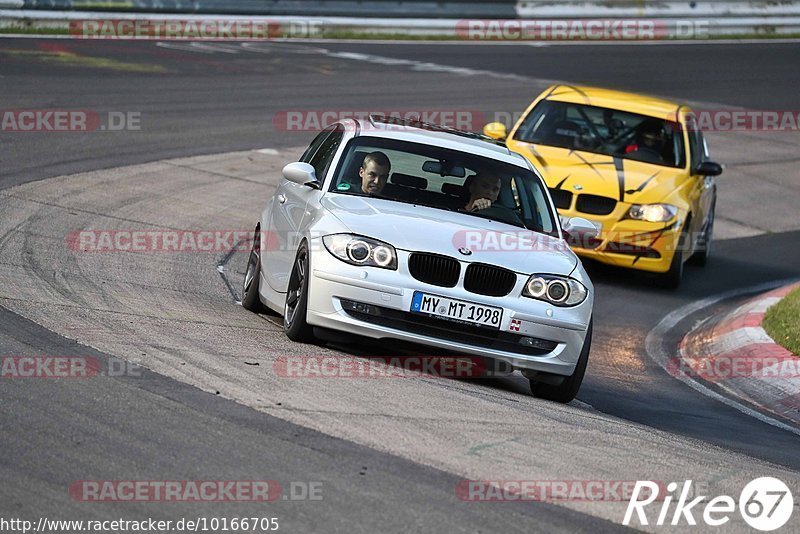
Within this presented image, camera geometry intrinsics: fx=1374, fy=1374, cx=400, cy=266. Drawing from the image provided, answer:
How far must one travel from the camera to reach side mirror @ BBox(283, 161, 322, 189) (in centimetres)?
893

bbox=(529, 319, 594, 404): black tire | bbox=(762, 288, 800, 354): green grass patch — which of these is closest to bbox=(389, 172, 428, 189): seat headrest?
bbox=(529, 319, 594, 404): black tire

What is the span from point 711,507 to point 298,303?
3049 millimetres

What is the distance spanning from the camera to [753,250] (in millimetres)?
16719

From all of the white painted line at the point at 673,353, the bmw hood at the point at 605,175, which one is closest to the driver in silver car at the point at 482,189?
the white painted line at the point at 673,353

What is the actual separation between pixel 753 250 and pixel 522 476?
11431mm

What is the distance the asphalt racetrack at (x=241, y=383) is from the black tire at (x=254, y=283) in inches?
5.7

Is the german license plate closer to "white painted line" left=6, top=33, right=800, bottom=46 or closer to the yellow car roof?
the yellow car roof

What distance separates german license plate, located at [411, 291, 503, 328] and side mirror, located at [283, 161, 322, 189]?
4.88ft

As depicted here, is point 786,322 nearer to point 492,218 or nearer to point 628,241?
point 628,241

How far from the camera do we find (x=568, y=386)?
827cm

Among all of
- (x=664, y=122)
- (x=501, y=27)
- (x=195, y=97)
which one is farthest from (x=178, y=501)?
(x=501, y=27)

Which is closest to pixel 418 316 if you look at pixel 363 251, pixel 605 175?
pixel 363 251

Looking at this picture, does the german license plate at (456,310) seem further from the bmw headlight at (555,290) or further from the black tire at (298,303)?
the black tire at (298,303)

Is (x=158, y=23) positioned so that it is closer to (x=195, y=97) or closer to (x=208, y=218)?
(x=195, y=97)
